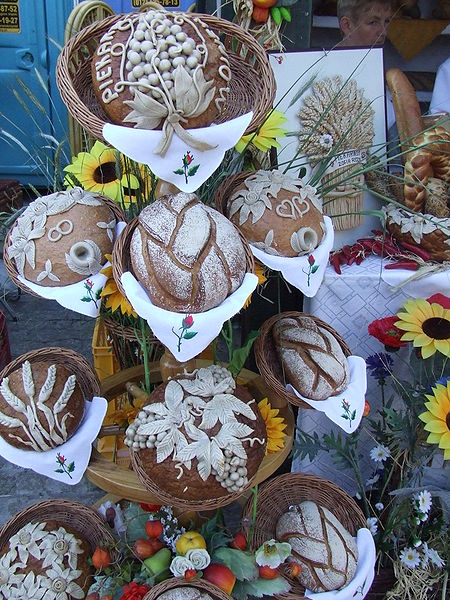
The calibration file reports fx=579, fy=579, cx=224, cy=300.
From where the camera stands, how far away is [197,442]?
1049 mm

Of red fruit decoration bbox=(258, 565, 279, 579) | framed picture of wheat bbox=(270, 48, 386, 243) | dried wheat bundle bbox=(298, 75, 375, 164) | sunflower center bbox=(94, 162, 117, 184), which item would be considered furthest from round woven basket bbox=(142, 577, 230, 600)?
dried wheat bundle bbox=(298, 75, 375, 164)

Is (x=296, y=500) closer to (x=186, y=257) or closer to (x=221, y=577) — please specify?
(x=221, y=577)

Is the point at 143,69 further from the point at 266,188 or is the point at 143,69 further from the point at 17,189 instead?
the point at 17,189

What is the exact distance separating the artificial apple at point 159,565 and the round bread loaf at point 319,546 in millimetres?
289

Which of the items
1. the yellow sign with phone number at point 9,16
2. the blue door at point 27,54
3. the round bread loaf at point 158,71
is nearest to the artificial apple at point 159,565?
the round bread loaf at point 158,71

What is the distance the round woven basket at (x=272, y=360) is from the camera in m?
1.27

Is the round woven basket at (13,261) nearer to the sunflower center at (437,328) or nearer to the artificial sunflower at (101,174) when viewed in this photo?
the artificial sunflower at (101,174)

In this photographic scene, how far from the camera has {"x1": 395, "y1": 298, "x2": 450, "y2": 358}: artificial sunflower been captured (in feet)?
4.82

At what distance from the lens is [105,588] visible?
125 centimetres

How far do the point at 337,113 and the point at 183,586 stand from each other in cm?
144

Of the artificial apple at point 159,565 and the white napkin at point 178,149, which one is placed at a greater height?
the white napkin at point 178,149

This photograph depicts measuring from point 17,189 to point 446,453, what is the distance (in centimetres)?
259

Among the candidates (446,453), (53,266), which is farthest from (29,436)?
(446,453)

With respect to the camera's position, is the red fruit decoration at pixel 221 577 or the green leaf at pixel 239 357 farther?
the green leaf at pixel 239 357
